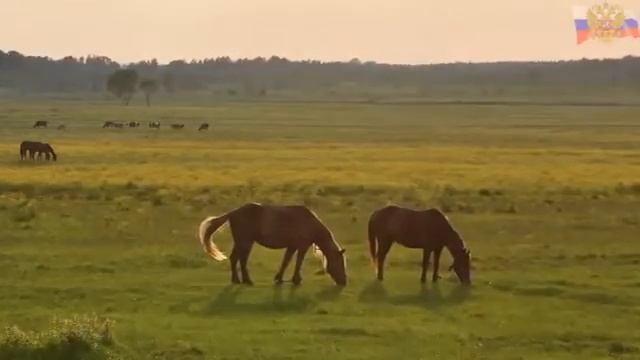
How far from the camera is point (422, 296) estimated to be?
18906 mm

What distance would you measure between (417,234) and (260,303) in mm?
4277

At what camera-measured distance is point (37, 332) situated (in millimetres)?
15180

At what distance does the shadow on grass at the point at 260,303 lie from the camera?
17312 mm

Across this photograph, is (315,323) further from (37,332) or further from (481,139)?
(481,139)

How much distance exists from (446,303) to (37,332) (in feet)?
23.0

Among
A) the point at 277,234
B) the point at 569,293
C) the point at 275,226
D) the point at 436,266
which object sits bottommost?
the point at 569,293

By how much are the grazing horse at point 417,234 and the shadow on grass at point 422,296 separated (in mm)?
780

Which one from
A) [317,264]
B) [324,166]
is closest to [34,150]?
[324,166]

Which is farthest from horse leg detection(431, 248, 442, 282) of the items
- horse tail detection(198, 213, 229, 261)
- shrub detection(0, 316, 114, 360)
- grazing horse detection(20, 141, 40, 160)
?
grazing horse detection(20, 141, 40, 160)

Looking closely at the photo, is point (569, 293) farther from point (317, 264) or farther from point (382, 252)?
point (317, 264)

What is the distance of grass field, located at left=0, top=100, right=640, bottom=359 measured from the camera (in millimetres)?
15352

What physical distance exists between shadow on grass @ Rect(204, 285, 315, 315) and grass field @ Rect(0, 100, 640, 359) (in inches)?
1.9

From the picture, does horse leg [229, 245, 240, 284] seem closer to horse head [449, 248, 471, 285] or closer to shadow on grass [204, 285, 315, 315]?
shadow on grass [204, 285, 315, 315]

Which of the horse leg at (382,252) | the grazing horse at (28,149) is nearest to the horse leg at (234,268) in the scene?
the horse leg at (382,252)
